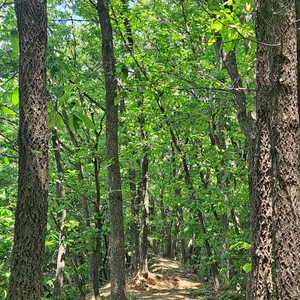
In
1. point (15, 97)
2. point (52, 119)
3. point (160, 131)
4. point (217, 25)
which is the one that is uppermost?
point (160, 131)

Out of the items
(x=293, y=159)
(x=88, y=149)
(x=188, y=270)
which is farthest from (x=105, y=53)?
(x=188, y=270)

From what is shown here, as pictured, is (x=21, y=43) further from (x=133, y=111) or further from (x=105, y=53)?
(x=133, y=111)

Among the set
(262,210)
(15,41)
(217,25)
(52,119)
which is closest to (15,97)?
(52,119)

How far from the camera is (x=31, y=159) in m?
2.28

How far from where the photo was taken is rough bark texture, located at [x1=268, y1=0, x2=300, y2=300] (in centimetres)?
251

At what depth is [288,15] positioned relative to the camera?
9.14 ft

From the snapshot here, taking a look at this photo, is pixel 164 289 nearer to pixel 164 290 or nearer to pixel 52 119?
pixel 164 290


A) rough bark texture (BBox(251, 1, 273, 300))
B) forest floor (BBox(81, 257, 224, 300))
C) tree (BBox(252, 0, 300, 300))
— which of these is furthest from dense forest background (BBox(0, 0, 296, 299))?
tree (BBox(252, 0, 300, 300))

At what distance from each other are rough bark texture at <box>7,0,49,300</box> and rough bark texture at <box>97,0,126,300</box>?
3085 millimetres

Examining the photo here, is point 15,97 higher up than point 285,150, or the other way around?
point 15,97

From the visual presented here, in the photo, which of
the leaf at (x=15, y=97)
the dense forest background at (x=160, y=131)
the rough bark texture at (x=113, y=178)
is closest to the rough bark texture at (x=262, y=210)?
the dense forest background at (x=160, y=131)

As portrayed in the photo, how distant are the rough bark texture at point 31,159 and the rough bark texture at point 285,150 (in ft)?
6.48

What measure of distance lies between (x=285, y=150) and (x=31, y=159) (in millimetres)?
2149

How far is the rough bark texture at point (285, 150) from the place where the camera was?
2.51 meters
